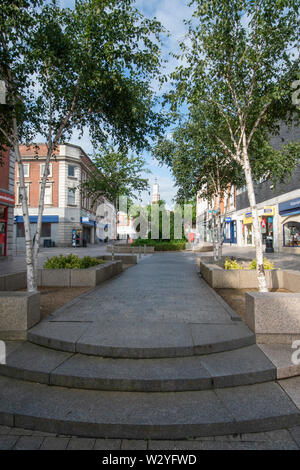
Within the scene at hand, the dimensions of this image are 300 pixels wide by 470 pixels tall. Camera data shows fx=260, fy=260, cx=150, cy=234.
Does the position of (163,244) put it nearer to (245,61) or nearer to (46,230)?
(46,230)

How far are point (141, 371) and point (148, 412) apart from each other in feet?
1.94

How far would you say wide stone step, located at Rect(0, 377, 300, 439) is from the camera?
8.39ft

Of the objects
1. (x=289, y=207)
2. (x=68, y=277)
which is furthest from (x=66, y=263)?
(x=289, y=207)

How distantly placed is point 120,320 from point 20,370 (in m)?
1.89

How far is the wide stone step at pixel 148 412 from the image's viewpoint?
256 cm

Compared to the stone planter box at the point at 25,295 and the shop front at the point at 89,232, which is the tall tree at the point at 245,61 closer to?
the stone planter box at the point at 25,295

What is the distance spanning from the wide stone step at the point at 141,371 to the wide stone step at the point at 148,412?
3.4 inches

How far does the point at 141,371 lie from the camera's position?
3301mm

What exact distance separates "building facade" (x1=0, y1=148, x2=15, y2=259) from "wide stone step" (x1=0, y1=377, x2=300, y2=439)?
649 inches

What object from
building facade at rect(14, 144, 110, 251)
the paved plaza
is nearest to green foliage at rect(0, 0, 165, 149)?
the paved plaza

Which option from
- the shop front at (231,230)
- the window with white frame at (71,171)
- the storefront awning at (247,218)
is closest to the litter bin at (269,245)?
the storefront awning at (247,218)

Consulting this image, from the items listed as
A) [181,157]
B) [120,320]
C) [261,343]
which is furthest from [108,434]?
[181,157]

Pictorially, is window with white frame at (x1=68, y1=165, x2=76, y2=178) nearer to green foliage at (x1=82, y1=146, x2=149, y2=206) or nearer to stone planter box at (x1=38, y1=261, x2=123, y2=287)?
green foliage at (x1=82, y1=146, x2=149, y2=206)

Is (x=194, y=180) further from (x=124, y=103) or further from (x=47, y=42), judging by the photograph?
(x=47, y=42)
